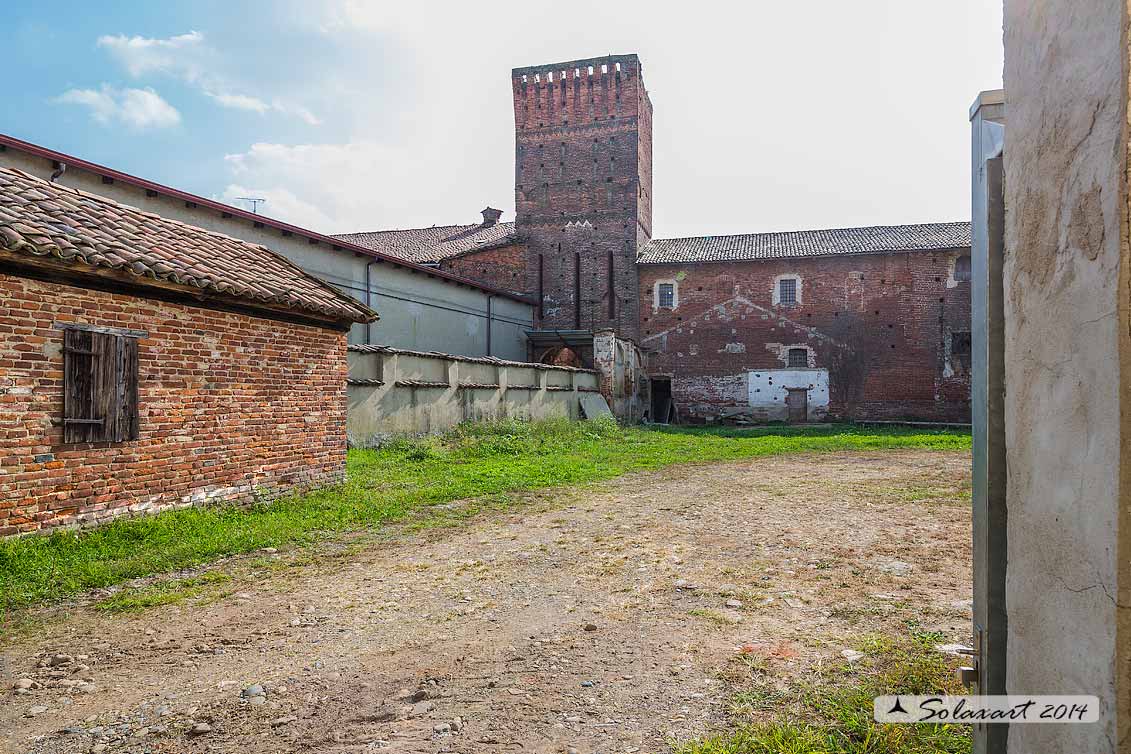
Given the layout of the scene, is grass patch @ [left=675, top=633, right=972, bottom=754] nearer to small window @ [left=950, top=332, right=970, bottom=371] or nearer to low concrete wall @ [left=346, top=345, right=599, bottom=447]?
low concrete wall @ [left=346, top=345, right=599, bottom=447]

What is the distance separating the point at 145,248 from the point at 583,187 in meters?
23.3

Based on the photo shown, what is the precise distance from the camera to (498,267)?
92.6 feet

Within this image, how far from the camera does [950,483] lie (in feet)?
32.3

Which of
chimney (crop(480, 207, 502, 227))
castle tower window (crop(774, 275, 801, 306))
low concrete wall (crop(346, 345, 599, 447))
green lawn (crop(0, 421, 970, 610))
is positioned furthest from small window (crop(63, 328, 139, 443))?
chimney (crop(480, 207, 502, 227))

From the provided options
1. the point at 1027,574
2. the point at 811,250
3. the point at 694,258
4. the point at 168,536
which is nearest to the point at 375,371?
the point at 168,536

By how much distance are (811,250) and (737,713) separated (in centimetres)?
2547

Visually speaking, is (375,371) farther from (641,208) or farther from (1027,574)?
(641,208)

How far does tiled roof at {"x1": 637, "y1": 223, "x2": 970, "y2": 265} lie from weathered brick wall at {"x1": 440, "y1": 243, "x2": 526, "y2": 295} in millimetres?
5018

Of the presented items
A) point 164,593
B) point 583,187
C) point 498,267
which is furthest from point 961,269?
point 164,593

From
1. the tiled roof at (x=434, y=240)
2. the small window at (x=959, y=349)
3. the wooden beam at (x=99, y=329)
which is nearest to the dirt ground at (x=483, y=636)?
the wooden beam at (x=99, y=329)

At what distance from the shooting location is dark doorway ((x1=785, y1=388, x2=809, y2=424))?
83.5 ft

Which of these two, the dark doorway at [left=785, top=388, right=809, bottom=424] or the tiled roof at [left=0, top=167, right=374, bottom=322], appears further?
the dark doorway at [left=785, top=388, right=809, bottom=424]

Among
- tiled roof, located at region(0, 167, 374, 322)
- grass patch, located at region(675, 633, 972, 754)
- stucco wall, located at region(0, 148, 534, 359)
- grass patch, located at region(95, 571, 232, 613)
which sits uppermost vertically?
stucco wall, located at region(0, 148, 534, 359)

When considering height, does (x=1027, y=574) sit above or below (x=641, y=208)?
below
